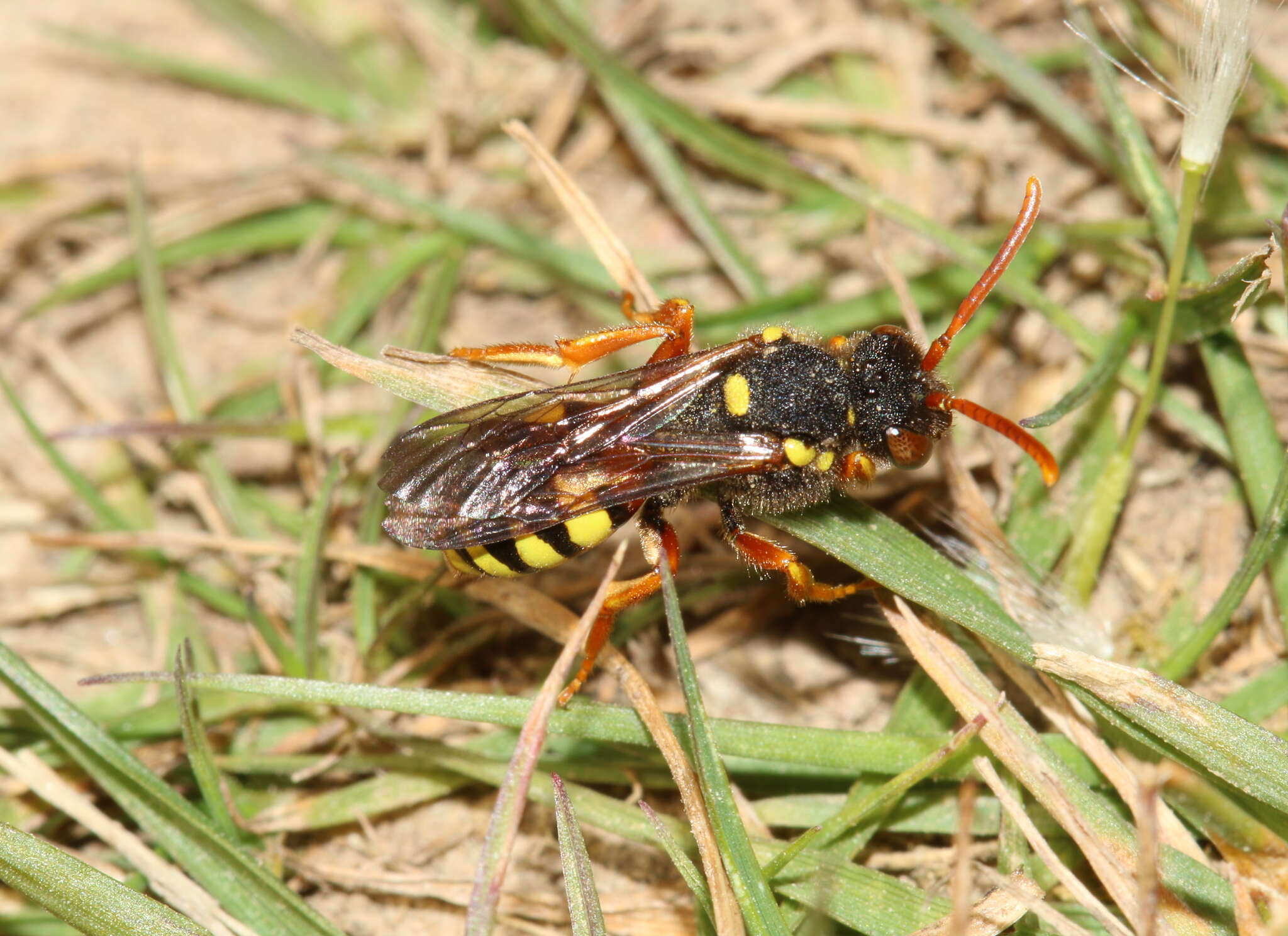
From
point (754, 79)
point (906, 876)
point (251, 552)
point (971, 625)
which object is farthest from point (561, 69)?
point (906, 876)

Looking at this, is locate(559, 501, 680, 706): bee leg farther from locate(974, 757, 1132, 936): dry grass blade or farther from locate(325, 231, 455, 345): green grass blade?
locate(325, 231, 455, 345): green grass blade

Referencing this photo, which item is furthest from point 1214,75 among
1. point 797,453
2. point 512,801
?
point 512,801

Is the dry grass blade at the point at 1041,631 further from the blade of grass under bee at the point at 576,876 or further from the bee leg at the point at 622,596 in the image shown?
the blade of grass under bee at the point at 576,876

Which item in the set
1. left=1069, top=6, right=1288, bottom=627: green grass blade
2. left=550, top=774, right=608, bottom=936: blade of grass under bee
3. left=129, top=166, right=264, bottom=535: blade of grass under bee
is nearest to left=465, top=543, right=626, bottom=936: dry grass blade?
left=550, top=774, right=608, bottom=936: blade of grass under bee

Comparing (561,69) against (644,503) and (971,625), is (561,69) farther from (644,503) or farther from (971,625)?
(971,625)

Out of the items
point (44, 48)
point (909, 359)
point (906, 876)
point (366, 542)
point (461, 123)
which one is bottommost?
point (906, 876)

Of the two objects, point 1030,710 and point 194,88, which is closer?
point 1030,710

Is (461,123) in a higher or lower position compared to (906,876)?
higher

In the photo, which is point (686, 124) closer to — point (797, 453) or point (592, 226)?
point (592, 226)
